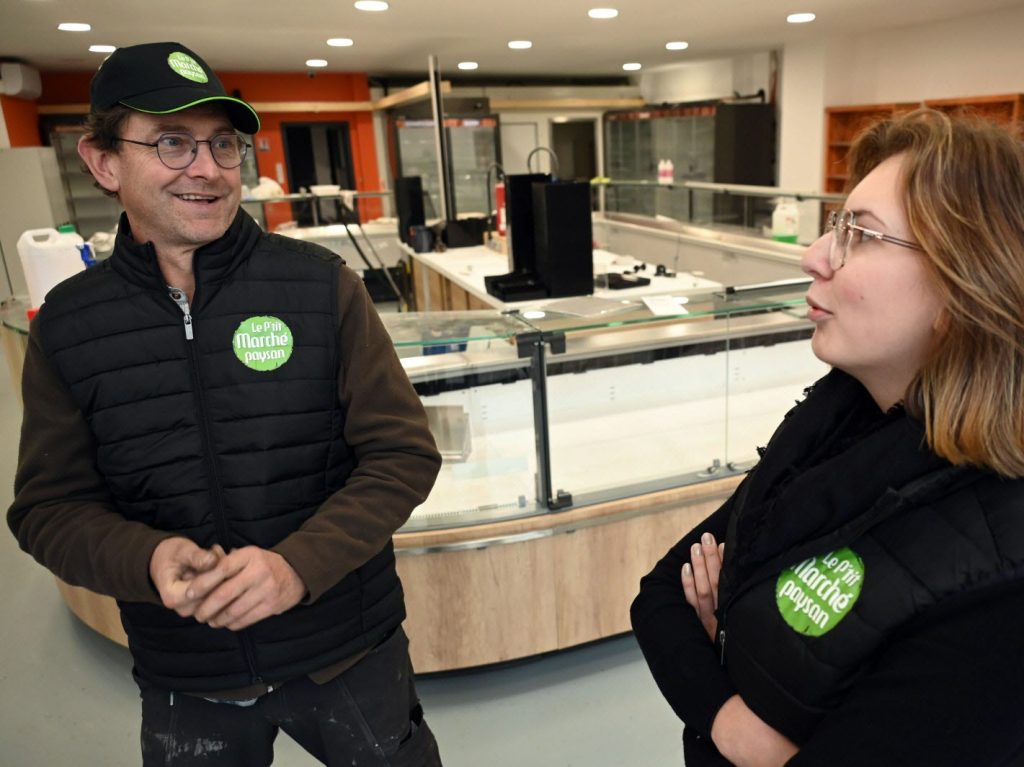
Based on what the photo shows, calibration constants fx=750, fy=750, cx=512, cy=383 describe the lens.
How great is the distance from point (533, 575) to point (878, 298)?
1.49 m

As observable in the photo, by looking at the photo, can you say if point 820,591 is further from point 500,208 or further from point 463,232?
point 463,232

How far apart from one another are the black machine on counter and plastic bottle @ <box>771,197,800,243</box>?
166cm

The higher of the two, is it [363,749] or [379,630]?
[379,630]

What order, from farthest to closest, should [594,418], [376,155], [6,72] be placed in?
1. [376,155]
2. [6,72]
3. [594,418]

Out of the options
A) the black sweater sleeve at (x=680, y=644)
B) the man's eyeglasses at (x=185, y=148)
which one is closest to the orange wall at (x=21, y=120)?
the man's eyeglasses at (x=185, y=148)

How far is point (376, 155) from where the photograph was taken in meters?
10.2

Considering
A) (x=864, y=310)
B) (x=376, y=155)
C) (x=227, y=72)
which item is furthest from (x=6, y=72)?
(x=864, y=310)

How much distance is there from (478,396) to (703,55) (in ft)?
27.4

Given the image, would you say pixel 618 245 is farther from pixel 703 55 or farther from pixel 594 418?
pixel 594 418

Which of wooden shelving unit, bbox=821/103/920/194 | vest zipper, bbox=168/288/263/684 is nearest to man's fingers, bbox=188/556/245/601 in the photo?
vest zipper, bbox=168/288/263/684

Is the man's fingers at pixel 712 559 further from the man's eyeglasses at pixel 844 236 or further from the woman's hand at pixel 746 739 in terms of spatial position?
the man's eyeglasses at pixel 844 236

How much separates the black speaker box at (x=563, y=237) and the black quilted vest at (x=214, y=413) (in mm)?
2661

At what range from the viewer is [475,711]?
2.13m

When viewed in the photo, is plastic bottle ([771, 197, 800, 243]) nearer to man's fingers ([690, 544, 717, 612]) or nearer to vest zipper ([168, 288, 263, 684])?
man's fingers ([690, 544, 717, 612])
